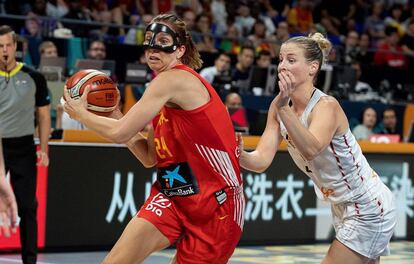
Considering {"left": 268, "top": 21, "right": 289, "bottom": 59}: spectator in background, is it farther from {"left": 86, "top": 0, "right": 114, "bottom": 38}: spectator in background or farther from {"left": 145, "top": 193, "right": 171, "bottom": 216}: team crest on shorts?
{"left": 145, "top": 193, "right": 171, "bottom": 216}: team crest on shorts

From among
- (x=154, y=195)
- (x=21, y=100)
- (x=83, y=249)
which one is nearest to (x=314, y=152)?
(x=154, y=195)

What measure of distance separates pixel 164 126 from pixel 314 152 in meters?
0.84

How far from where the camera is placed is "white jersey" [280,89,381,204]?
5621 millimetres

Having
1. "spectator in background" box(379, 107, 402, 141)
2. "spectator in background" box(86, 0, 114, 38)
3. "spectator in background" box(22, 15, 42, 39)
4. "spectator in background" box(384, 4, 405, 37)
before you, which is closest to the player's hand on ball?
"spectator in background" box(22, 15, 42, 39)

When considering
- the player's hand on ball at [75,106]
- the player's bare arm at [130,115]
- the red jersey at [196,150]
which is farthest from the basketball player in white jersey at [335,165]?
the player's hand on ball at [75,106]

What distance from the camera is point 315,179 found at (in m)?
5.79

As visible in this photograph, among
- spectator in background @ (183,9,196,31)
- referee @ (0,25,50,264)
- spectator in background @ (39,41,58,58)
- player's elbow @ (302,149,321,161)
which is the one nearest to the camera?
player's elbow @ (302,149,321,161)

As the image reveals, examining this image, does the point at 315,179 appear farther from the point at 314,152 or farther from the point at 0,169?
the point at 0,169

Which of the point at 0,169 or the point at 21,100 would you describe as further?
the point at 21,100

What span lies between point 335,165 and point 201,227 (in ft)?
3.20

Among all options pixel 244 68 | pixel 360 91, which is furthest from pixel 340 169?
pixel 360 91

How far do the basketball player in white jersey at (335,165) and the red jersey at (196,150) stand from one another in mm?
462

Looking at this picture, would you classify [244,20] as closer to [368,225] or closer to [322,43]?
[322,43]

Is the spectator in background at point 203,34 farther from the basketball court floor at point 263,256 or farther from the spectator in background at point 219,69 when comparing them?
the basketball court floor at point 263,256
